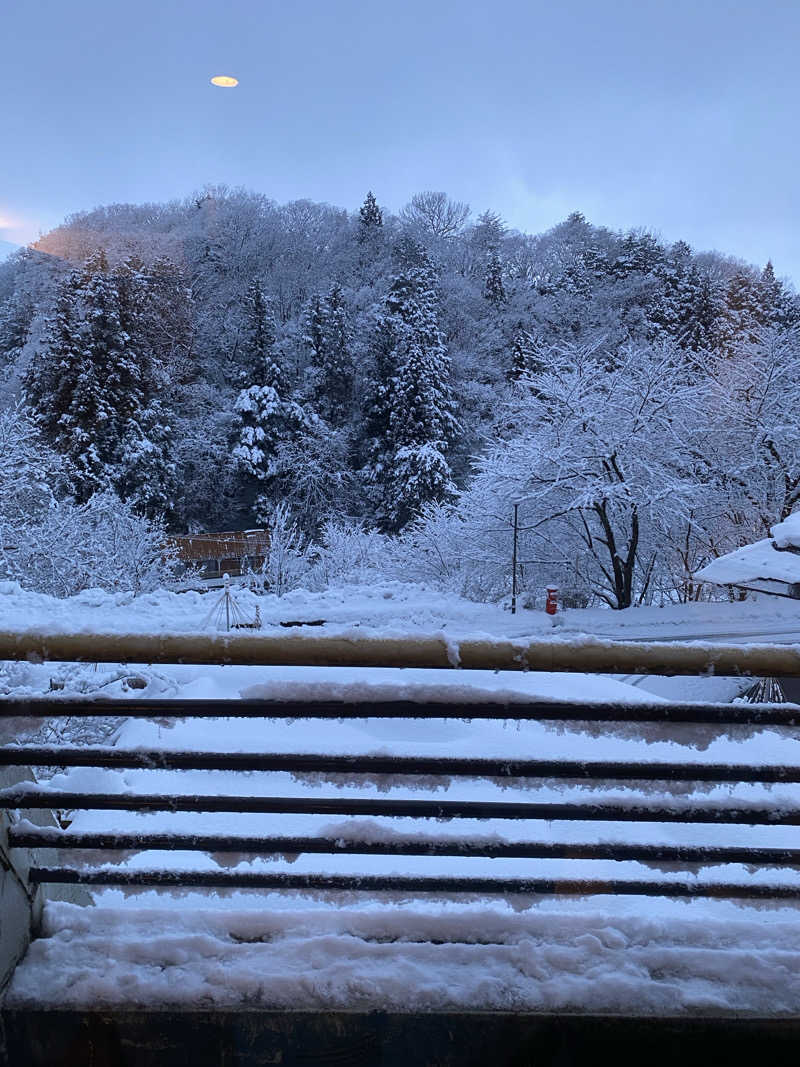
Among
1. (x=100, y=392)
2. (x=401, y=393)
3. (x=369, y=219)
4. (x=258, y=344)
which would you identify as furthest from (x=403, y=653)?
(x=369, y=219)

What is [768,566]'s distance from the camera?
6.86 meters

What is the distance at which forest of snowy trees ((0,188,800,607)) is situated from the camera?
13.5 meters

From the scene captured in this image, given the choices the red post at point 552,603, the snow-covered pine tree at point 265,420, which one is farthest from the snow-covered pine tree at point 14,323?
the red post at point 552,603

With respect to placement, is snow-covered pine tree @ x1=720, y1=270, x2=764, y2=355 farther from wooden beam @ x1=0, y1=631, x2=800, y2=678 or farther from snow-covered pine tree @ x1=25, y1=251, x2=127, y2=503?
snow-covered pine tree @ x1=25, y1=251, x2=127, y2=503

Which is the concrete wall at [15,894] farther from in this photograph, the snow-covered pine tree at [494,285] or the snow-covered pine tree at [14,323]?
the snow-covered pine tree at [494,285]

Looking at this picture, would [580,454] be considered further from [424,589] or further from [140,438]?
[140,438]

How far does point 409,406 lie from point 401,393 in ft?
1.98

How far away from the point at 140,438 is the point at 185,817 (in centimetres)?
2254

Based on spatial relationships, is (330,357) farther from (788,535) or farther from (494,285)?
(788,535)

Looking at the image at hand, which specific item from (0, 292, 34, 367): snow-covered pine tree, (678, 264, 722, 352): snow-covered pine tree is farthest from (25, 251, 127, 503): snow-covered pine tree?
(678, 264, 722, 352): snow-covered pine tree

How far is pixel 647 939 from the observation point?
5.56ft

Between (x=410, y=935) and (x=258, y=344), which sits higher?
(x=258, y=344)

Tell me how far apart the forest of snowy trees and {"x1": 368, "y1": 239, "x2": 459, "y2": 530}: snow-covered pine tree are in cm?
11

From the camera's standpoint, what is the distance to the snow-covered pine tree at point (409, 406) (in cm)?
2472
